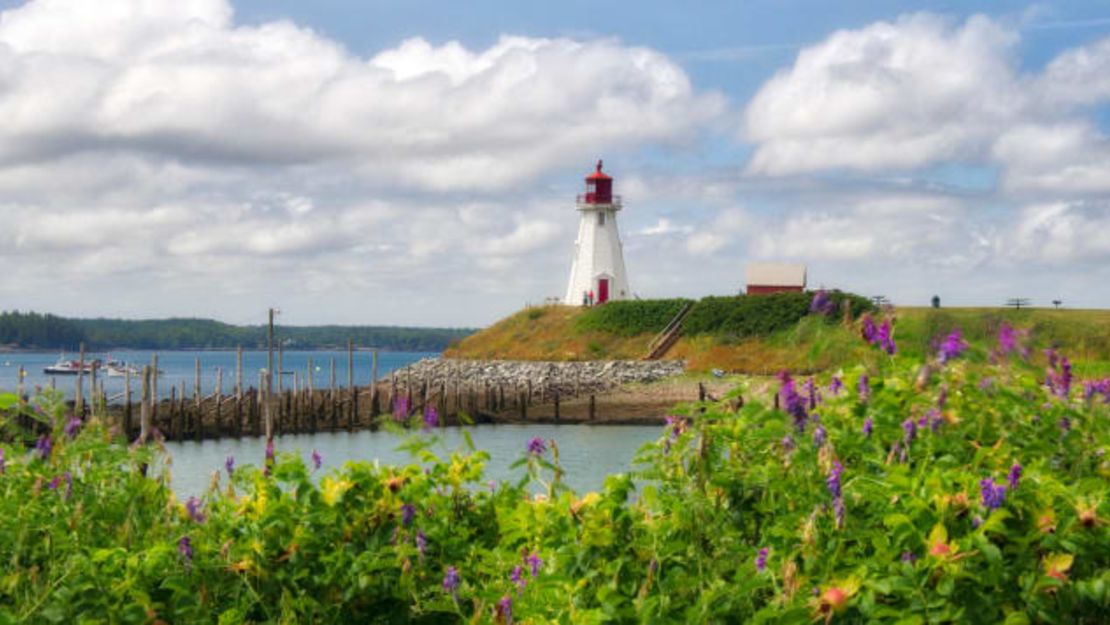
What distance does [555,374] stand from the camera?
58062 millimetres

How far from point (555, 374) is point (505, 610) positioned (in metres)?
54.3

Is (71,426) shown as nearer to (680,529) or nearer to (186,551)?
(186,551)

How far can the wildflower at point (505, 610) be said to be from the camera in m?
3.81

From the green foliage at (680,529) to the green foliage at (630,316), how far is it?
58.4m

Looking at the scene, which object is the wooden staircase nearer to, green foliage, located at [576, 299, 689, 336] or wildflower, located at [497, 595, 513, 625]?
green foliage, located at [576, 299, 689, 336]

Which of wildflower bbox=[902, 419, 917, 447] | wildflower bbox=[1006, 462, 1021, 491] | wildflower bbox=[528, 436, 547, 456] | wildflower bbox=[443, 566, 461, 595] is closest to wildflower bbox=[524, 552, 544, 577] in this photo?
wildflower bbox=[443, 566, 461, 595]

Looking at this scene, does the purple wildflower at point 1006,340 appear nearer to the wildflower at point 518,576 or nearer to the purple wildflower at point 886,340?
the purple wildflower at point 886,340

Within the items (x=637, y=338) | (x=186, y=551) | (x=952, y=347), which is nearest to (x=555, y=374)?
(x=637, y=338)

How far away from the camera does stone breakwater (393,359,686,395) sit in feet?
178

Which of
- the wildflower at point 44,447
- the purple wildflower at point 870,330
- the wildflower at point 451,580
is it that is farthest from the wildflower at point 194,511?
the purple wildflower at point 870,330

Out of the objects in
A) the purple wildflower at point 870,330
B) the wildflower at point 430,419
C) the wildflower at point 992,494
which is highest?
the purple wildflower at point 870,330

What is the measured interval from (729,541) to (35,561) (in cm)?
285

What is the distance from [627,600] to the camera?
381 centimetres

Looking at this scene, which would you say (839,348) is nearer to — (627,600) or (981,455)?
(981,455)
